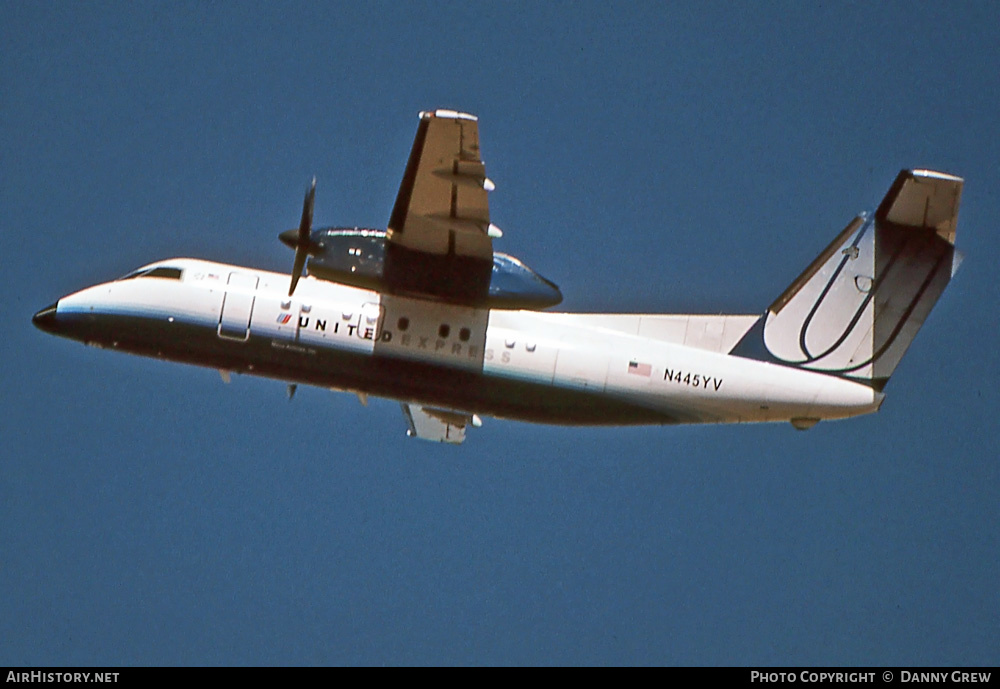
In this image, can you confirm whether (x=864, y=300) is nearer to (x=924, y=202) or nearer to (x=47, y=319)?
(x=924, y=202)

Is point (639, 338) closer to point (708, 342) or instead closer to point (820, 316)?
point (708, 342)

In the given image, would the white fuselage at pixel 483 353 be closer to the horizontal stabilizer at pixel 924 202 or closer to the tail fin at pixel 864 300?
the tail fin at pixel 864 300

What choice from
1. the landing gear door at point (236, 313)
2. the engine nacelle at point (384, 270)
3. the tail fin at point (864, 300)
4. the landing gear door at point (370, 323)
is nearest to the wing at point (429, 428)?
the landing gear door at point (370, 323)

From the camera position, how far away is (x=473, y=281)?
1911 centimetres

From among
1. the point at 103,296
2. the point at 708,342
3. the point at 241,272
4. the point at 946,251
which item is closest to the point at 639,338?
the point at 708,342

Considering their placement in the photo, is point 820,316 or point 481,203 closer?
point 481,203

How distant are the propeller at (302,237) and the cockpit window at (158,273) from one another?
A: 181 cm

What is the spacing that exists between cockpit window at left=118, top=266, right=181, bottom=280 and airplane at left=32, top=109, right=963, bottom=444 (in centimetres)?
14

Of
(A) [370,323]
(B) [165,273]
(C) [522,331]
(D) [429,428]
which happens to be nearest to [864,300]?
(C) [522,331]

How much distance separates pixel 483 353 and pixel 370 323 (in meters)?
1.55

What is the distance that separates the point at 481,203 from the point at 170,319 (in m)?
4.56

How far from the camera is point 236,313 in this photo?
19.3 meters

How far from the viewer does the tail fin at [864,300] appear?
19016 mm
